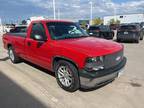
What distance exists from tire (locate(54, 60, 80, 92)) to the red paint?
21 cm

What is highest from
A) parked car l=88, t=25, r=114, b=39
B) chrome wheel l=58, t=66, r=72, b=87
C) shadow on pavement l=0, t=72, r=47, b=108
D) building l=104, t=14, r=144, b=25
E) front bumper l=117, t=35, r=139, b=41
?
building l=104, t=14, r=144, b=25

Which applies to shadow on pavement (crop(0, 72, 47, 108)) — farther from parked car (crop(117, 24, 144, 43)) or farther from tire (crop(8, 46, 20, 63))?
parked car (crop(117, 24, 144, 43))

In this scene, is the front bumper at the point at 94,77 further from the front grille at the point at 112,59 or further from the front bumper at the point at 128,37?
the front bumper at the point at 128,37

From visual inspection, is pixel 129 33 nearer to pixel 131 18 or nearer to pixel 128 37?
pixel 128 37

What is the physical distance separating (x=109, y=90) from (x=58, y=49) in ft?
5.66

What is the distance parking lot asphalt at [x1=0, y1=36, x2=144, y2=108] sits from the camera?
155 inches

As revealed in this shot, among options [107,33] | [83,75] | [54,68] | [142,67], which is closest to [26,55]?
[54,68]

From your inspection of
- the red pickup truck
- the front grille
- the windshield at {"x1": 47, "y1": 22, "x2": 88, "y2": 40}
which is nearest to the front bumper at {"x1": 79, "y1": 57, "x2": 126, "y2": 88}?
the red pickup truck

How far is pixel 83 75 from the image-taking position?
3992 millimetres

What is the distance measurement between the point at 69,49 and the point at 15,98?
1.77 m

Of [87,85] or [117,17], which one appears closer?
[87,85]

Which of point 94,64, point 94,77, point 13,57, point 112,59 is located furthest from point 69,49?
point 13,57

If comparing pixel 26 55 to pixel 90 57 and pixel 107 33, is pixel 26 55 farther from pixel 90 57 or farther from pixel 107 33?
pixel 107 33

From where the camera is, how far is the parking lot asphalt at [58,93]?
3.93 m
